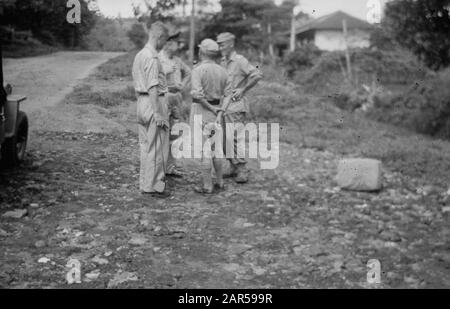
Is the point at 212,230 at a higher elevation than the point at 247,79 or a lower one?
lower

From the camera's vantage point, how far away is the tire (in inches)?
298

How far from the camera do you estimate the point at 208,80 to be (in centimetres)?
704

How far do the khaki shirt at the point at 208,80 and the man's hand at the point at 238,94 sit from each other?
36cm

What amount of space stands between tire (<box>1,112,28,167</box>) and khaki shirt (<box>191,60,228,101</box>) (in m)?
2.75

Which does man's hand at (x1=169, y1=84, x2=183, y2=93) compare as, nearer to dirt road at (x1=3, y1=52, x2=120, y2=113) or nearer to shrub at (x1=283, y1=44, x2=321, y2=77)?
dirt road at (x1=3, y1=52, x2=120, y2=113)

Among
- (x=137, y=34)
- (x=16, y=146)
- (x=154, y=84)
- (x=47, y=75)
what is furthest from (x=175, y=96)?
(x=137, y=34)

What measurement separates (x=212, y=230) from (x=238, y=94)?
2415 millimetres

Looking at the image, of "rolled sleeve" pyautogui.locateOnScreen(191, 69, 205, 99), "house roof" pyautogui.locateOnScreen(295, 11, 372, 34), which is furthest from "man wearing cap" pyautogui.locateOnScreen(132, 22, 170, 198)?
"house roof" pyautogui.locateOnScreen(295, 11, 372, 34)

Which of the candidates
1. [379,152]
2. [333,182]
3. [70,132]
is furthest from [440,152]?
[70,132]

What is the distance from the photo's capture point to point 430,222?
252 inches

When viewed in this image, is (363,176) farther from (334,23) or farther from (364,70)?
(334,23)

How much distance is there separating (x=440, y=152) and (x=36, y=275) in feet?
29.4

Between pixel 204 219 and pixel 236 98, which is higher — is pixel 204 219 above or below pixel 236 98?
below
